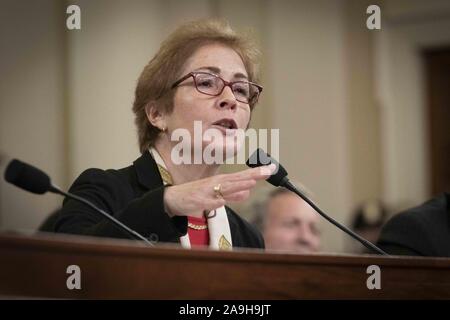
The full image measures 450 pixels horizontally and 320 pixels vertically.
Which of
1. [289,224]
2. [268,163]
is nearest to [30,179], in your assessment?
[268,163]

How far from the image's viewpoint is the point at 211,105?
53.5 inches

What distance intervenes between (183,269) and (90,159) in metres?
0.53

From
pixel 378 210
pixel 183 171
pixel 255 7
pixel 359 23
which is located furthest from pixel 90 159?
pixel 378 210

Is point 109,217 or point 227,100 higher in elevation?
point 227,100

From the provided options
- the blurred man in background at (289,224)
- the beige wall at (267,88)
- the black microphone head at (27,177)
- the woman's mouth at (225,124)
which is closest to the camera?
the black microphone head at (27,177)

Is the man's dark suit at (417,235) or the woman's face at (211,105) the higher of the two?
the woman's face at (211,105)

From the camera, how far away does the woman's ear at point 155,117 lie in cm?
138

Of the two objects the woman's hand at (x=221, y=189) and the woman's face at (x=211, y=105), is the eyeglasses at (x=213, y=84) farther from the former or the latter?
the woman's hand at (x=221, y=189)

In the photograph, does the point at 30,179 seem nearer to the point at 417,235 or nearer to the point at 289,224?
the point at 417,235

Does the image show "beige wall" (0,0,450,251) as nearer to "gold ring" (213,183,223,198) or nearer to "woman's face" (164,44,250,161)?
"woman's face" (164,44,250,161)

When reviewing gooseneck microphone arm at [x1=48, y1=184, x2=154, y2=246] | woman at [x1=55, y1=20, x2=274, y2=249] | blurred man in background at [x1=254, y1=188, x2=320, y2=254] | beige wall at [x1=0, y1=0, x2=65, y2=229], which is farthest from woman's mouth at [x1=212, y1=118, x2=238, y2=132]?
blurred man in background at [x1=254, y1=188, x2=320, y2=254]

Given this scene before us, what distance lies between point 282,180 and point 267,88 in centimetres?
77

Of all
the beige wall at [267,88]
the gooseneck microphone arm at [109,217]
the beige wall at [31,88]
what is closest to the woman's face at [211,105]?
the beige wall at [267,88]

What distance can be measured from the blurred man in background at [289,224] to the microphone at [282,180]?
114 cm
